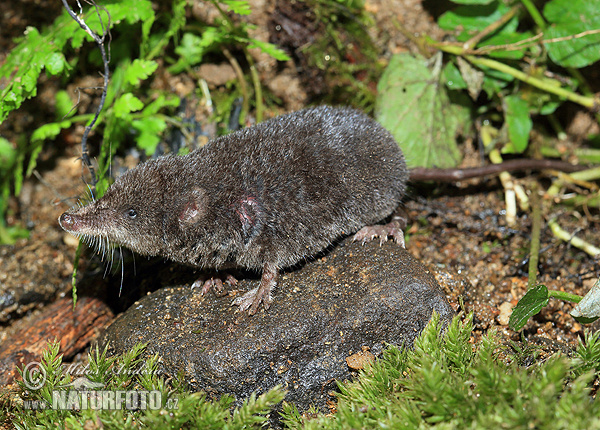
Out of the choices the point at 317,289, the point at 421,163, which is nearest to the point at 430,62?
the point at 421,163

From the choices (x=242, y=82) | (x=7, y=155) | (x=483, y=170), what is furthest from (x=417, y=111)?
(x=7, y=155)

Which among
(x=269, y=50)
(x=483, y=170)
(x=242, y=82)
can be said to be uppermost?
(x=269, y=50)

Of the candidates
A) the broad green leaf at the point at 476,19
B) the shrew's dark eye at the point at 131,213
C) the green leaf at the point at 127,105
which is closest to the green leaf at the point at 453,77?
the broad green leaf at the point at 476,19

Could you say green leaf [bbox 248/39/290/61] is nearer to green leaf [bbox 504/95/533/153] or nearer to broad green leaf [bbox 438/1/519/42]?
broad green leaf [bbox 438/1/519/42]

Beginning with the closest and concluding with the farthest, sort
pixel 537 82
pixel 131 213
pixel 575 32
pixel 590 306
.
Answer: pixel 590 306
pixel 131 213
pixel 575 32
pixel 537 82

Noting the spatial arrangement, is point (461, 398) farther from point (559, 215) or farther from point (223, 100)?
point (223, 100)

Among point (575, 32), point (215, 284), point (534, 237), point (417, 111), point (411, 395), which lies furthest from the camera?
point (417, 111)

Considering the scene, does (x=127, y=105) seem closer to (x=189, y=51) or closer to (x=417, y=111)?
(x=189, y=51)
